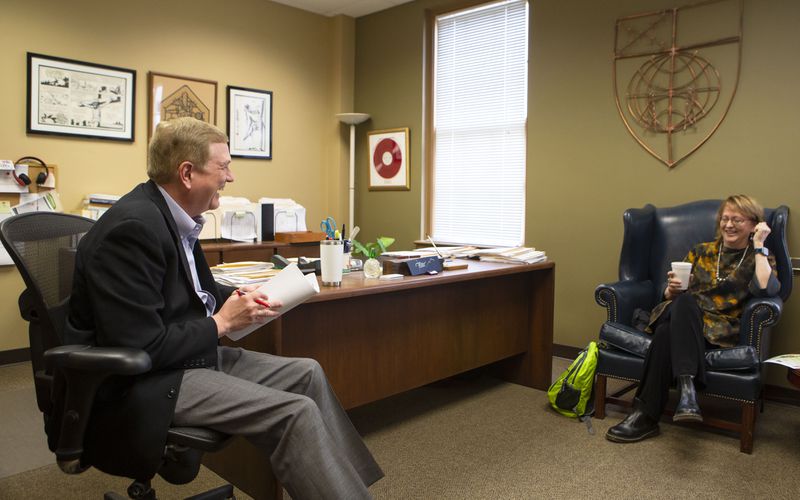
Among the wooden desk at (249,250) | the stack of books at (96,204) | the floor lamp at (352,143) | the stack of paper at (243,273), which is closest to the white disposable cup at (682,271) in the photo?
the stack of paper at (243,273)

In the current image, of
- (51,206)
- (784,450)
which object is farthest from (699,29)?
(51,206)

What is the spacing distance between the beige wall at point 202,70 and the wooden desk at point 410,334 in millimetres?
2377

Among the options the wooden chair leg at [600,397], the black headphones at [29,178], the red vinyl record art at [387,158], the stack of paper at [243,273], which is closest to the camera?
the stack of paper at [243,273]

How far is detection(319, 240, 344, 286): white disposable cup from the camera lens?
2316 millimetres

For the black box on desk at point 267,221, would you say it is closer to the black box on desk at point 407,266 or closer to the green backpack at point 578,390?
the black box on desk at point 407,266

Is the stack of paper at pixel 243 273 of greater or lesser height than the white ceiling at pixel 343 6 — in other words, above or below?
below

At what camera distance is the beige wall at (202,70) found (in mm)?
3832

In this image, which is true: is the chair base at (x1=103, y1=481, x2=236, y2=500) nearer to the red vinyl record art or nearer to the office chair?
the office chair

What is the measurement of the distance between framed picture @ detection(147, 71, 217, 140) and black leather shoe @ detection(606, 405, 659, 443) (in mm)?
3491

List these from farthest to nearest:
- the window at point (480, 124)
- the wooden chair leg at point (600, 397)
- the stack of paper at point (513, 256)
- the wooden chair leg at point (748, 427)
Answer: the window at point (480, 124), the stack of paper at point (513, 256), the wooden chair leg at point (600, 397), the wooden chair leg at point (748, 427)

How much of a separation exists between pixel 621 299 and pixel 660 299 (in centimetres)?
42

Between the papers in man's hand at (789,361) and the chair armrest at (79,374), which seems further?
the papers in man's hand at (789,361)

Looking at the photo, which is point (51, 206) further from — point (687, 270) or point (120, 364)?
point (687, 270)

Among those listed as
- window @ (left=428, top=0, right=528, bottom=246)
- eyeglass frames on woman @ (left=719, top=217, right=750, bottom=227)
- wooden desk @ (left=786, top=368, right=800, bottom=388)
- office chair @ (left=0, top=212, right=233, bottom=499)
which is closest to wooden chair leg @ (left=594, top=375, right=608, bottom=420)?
wooden desk @ (left=786, top=368, right=800, bottom=388)
